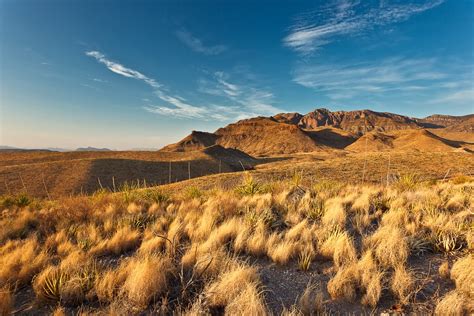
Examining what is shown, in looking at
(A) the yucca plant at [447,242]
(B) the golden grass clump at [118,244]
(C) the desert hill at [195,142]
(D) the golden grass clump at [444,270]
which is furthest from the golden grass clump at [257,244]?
(C) the desert hill at [195,142]

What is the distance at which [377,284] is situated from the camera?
10.3 ft

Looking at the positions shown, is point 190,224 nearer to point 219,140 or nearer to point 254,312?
point 254,312

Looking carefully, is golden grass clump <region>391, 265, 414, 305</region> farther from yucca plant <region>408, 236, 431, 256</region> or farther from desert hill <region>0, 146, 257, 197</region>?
desert hill <region>0, 146, 257, 197</region>

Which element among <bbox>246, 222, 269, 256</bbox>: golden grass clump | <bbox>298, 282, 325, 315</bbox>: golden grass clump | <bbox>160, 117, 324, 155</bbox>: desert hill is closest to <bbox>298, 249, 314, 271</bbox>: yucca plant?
<bbox>246, 222, 269, 256</bbox>: golden grass clump

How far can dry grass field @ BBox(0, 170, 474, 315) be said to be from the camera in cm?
301

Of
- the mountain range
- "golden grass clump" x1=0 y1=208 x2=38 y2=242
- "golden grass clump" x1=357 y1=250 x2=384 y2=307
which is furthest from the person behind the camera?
the mountain range

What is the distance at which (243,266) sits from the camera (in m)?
3.53

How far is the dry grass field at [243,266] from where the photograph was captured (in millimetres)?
3012

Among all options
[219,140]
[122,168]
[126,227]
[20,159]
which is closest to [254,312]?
[126,227]

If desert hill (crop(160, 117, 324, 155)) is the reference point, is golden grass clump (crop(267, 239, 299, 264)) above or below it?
below

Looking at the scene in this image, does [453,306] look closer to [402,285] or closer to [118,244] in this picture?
[402,285]

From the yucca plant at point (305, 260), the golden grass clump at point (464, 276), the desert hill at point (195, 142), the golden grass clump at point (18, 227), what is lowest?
the golden grass clump at point (18, 227)

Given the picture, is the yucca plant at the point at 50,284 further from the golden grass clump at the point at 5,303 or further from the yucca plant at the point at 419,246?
the yucca plant at the point at 419,246

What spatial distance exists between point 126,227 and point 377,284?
4.66 m
